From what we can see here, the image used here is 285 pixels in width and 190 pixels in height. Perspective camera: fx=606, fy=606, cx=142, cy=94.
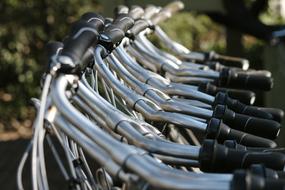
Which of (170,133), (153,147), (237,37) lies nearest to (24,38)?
(237,37)

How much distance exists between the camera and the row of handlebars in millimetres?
1363

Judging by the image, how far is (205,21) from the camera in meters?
9.89

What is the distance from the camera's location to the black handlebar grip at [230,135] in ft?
6.06

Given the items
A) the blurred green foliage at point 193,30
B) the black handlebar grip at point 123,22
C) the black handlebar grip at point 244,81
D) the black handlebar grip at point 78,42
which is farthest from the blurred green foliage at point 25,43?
the black handlebar grip at point 78,42

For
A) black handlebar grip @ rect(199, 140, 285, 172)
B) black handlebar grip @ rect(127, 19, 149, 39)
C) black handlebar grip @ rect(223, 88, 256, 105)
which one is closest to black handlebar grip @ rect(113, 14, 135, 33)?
black handlebar grip @ rect(127, 19, 149, 39)

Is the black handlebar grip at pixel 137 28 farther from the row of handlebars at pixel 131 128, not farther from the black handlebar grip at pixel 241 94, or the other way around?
the black handlebar grip at pixel 241 94

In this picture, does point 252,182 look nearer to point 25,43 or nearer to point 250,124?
point 250,124

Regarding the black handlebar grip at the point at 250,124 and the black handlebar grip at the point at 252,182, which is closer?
the black handlebar grip at the point at 252,182

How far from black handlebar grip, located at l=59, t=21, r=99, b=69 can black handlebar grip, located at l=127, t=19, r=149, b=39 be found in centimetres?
96

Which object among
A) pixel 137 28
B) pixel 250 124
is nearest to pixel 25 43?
pixel 137 28

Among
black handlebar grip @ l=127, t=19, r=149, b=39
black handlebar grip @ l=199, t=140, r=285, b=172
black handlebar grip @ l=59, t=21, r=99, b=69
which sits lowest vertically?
black handlebar grip @ l=199, t=140, r=285, b=172

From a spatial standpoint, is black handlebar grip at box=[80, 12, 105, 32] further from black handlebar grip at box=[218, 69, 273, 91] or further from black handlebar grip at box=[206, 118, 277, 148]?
black handlebar grip at box=[218, 69, 273, 91]

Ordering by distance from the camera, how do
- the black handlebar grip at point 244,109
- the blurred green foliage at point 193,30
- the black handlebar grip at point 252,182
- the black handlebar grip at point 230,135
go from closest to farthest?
the black handlebar grip at point 252,182 → the black handlebar grip at point 230,135 → the black handlebar grip at point 244,109 → the blurred green foliage at point 193,30

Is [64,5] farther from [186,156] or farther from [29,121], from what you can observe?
[186,156]
